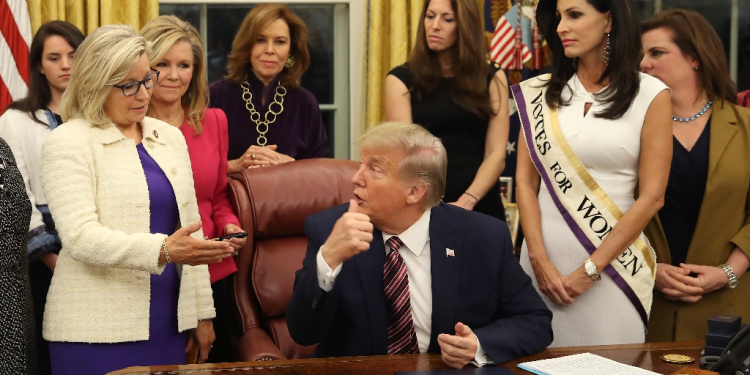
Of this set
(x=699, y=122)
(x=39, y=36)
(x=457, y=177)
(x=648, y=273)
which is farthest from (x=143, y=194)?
(x=699, y=122)

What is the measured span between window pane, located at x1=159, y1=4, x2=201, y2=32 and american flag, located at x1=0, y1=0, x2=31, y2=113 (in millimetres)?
766

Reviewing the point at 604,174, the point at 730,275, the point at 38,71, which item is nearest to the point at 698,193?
the point at 730,275

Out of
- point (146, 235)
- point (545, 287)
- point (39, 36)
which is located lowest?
point (545, 287)

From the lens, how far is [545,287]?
2805mm

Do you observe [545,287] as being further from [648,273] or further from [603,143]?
[603,143]

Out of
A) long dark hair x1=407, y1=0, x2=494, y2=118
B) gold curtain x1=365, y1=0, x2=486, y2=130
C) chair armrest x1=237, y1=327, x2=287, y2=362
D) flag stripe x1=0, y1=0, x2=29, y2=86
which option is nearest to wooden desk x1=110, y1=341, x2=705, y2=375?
chair armrest x1=237, y1=327, x2=287, y2=362

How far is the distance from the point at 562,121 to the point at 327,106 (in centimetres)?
215

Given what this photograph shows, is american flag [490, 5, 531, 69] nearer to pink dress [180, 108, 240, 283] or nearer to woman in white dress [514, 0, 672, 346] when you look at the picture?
woman in white dress [514, 0, 672, 346]

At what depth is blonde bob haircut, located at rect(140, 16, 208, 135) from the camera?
2990 millimetres

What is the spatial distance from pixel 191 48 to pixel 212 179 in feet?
1.65

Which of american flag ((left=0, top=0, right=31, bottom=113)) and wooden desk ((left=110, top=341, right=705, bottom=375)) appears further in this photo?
american flag ((left=0, top=0, right=31, bottom=113))

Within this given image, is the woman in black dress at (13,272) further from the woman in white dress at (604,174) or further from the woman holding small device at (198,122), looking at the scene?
the woman in white dress at (604,174)

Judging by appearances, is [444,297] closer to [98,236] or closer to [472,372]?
[472,372]

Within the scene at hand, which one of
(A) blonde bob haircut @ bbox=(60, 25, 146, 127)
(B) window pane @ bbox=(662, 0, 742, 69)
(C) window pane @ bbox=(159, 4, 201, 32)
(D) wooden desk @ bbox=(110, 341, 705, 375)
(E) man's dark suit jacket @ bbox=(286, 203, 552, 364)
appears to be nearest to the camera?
(D) wooden desk @ bbox=(110, 341, 705, 375)
